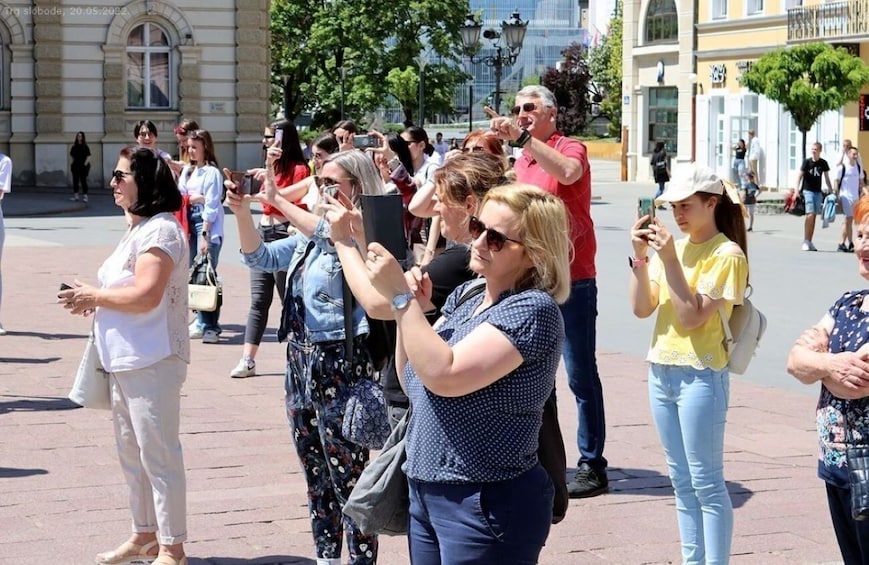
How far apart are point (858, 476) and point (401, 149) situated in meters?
7.62

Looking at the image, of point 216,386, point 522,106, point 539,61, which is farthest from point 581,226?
point 539,61

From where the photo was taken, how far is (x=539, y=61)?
7347 inches

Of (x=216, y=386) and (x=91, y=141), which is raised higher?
(x=91, y=141)

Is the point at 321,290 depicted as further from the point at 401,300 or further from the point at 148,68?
the point at 148,68

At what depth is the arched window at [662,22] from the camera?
46969mm

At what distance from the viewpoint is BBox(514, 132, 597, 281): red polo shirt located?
6859mm

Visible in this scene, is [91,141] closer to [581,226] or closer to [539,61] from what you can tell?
[581,226]

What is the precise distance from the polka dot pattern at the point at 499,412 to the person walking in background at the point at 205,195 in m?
8.50

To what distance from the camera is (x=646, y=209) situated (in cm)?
535

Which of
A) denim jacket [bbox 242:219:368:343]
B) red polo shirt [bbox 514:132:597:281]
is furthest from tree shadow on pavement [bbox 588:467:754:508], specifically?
denim jacket [bbox 242:219:368:343]

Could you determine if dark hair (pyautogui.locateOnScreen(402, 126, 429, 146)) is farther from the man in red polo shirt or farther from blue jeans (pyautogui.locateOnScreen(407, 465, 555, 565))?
blue jeans (pyautogui.locateOnScreen(407, 465, 555, 565))

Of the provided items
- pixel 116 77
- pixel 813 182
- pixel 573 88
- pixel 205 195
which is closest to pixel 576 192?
pixel 205 195

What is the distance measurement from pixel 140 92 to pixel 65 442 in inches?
1304

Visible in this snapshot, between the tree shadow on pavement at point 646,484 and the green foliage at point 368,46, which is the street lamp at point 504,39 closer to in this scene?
the green foliage at point 368,46
